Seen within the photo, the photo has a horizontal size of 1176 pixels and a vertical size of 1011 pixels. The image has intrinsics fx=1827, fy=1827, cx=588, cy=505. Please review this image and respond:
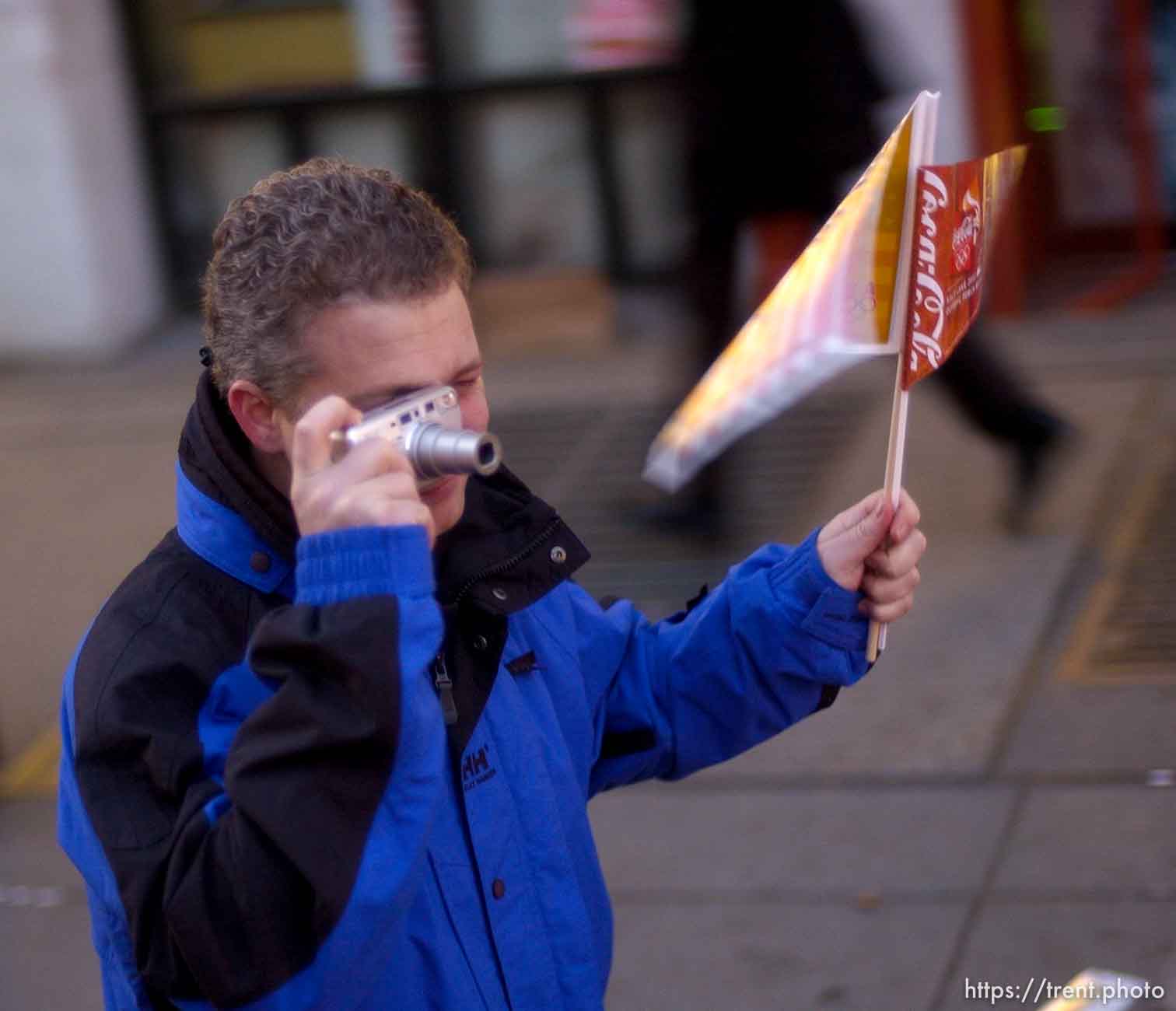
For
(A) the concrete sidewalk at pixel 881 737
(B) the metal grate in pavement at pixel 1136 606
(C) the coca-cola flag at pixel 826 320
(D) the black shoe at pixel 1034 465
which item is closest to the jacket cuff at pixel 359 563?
(C) the coca-cola flag at pixel 826 320

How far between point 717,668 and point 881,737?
2285mm

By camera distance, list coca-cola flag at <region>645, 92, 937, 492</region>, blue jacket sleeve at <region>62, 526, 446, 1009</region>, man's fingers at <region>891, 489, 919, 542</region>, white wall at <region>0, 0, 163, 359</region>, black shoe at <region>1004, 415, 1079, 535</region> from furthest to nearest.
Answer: white wall at <region>0, 0, 163, 359</region>, black shoe at <region>1004, 415, 1079, 535</region>, man's fingers at <region>891, 489, 919, 542</region>, coca-cola flag at <region>645, 92, 937, 492</region>, blue jacket sleeve at <region>62, 526, 446, 1009</region>

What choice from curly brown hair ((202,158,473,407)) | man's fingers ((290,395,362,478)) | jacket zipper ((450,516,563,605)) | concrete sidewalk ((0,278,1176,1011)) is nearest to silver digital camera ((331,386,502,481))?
man's fingers ((290,395,362,478))

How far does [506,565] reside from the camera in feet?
6.20

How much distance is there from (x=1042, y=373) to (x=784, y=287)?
16.4ft

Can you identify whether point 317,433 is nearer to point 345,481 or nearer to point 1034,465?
point 345,481

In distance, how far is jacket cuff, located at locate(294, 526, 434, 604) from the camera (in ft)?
5.15

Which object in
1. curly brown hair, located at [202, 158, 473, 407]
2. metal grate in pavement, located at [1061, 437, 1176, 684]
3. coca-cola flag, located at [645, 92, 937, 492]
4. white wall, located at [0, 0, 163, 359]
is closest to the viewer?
curly brown hair, located at [202, 158, 473, 407]

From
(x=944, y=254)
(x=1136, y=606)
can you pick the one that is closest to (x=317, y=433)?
(x=944, y=254)

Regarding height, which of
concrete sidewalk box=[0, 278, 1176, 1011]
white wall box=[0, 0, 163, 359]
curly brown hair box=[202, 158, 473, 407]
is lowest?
concrete sidewalk box=[0, 278, 1176, 1011]

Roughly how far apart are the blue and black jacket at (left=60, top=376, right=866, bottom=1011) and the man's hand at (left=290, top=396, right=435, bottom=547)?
17 mm

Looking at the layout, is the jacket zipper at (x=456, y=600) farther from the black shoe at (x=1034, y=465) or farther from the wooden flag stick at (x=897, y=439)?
the black shoe at (x=1034, y=465)

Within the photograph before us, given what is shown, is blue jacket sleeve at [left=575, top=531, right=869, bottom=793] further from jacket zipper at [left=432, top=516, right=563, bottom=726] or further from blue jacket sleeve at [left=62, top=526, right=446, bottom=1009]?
blue jacket sleeve at [left=62, top=526, right=446, bottom=1009]

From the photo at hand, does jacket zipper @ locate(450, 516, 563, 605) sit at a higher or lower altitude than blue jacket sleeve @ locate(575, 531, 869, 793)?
higher
